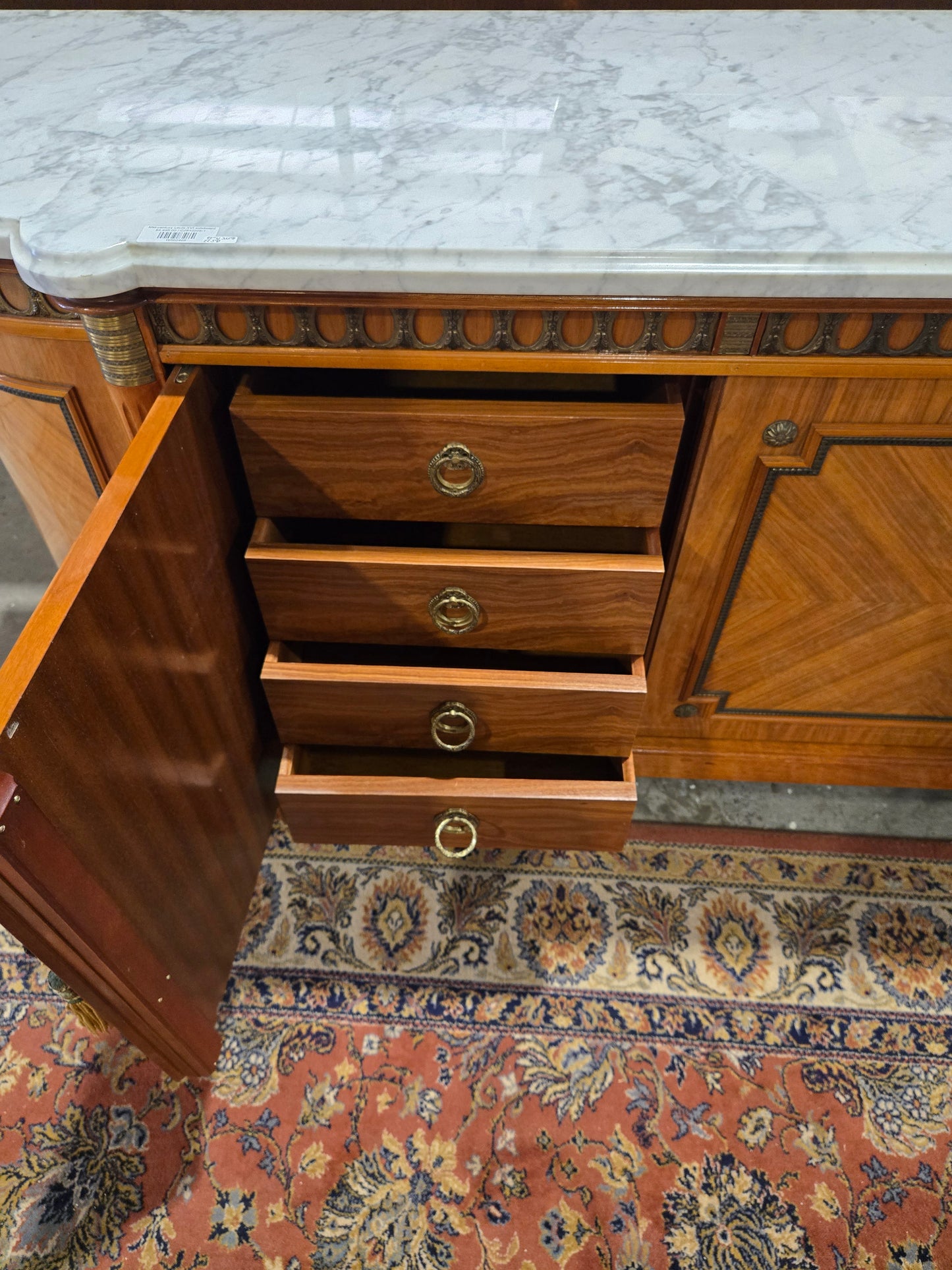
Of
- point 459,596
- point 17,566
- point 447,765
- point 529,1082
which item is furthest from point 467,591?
point 17,566

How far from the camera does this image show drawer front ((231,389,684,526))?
2.15 feet

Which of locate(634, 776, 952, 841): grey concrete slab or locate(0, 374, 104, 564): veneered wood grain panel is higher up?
locate(0, 374, 104, 564): veneered wood grain panel

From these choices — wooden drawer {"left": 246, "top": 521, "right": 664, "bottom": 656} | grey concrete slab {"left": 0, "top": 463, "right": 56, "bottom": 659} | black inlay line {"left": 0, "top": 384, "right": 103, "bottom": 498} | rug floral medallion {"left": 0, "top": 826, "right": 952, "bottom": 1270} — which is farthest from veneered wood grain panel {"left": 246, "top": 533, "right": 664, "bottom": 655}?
grey concrete slab {"left": 0, "top": 463, "right": 56, "bottom": 659}

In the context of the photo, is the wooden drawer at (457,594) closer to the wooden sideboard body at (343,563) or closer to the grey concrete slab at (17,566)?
the wooden sideboard body at (343,563)

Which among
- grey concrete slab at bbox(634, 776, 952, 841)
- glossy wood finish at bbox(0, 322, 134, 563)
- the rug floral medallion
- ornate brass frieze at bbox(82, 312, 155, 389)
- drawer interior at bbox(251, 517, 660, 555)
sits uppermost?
ornate brass frieze at bbox(82, 312, 155, 389)

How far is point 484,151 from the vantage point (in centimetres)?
66

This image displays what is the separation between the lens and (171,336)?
2.11 feet

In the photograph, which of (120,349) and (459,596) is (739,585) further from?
(120,349)

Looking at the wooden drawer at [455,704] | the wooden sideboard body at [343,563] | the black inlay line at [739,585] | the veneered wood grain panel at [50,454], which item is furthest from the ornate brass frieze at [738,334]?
the veneered wood grain panel at [50,454]

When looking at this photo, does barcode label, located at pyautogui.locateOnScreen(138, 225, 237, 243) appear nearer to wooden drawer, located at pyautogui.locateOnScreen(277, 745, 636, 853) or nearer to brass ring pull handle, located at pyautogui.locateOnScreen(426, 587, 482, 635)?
brass ring pull handle, located at pyautogui.locateOnScreen(426, 587, 482, 635)

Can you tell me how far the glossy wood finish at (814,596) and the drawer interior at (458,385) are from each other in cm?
12

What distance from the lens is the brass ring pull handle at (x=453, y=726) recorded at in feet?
2.52

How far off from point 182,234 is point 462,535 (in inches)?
13.8

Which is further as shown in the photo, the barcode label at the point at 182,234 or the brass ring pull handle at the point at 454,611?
the brass ring pull handle at the point at 454,611
